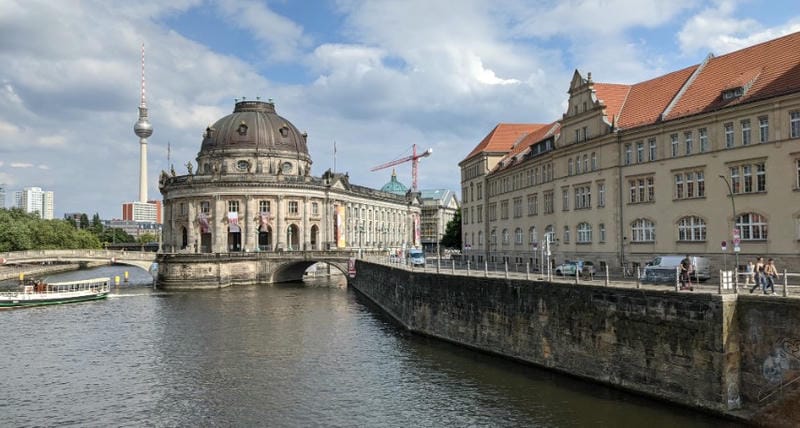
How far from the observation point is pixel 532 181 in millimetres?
64250

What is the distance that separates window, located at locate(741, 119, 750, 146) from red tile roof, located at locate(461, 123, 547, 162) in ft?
134

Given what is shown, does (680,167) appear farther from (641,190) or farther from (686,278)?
(686,278)

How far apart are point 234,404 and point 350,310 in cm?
3207

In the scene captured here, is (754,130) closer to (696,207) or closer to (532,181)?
(696,207)

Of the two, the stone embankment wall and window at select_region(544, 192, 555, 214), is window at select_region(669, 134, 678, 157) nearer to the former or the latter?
the stone embankment wall

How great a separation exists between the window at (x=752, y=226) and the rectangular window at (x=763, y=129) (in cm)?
431

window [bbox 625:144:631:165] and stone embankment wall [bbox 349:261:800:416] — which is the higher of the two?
window [bbox 625:144:631:165]

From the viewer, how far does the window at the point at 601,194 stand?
50.0 metres

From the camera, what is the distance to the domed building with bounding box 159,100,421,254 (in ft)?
333

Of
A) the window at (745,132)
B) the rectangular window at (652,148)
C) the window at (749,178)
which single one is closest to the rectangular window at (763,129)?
the window at (745,132)

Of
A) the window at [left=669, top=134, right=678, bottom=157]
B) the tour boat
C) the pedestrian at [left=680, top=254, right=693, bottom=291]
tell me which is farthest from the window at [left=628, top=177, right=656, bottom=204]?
the tour boat

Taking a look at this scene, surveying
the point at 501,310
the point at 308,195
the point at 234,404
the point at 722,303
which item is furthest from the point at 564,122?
the point at 308,195

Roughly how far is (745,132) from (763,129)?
1202mm

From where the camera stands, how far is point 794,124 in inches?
1387
